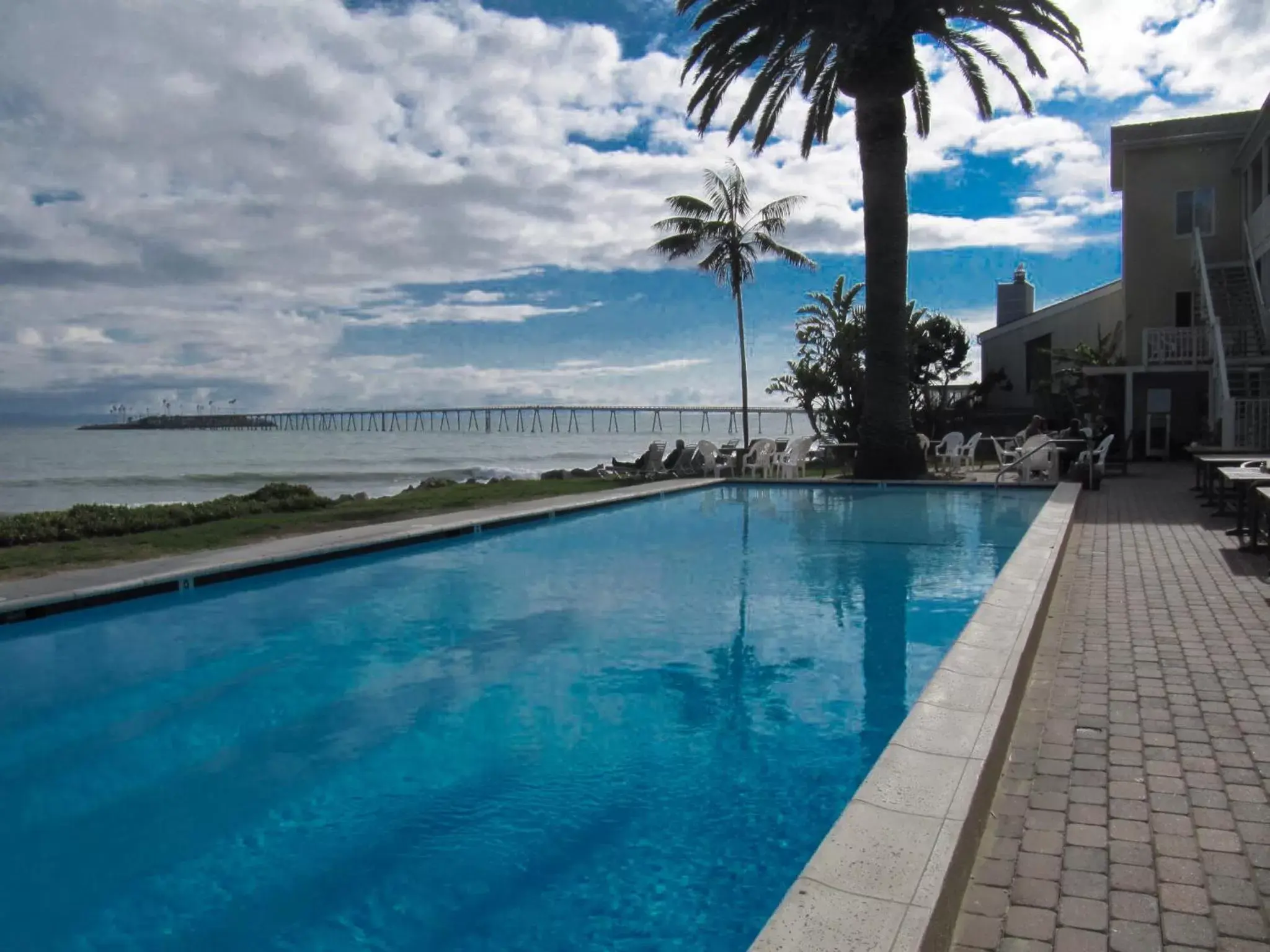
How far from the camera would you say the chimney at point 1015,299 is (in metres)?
31.6

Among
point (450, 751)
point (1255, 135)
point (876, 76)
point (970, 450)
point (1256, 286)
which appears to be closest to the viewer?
point (450, 751)

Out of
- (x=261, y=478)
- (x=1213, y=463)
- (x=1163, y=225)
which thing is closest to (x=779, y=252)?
(x=1163, y=225)

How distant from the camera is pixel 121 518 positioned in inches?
463

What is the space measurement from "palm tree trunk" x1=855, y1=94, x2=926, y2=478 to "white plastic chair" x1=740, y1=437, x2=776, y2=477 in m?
2.63

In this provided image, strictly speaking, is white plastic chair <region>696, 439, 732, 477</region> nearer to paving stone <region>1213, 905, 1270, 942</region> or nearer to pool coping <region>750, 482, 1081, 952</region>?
pool coping <region>750, 482, 1081, 952</region>

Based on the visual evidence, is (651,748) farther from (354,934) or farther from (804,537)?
(804,537)

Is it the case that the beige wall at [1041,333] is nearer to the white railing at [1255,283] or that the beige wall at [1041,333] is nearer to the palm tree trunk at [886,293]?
the white railing at [1255,283]

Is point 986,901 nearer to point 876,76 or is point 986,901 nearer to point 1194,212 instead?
point 876,76

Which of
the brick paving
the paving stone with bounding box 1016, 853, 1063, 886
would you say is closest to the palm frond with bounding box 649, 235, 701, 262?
the brick paving

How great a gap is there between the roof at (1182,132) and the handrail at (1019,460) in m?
10.1

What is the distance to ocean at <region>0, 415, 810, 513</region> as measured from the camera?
112 ft

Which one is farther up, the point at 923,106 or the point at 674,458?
the point at 923,106

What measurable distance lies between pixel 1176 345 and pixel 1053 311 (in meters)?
7.10

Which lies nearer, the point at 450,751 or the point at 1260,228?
the point at 450,751
